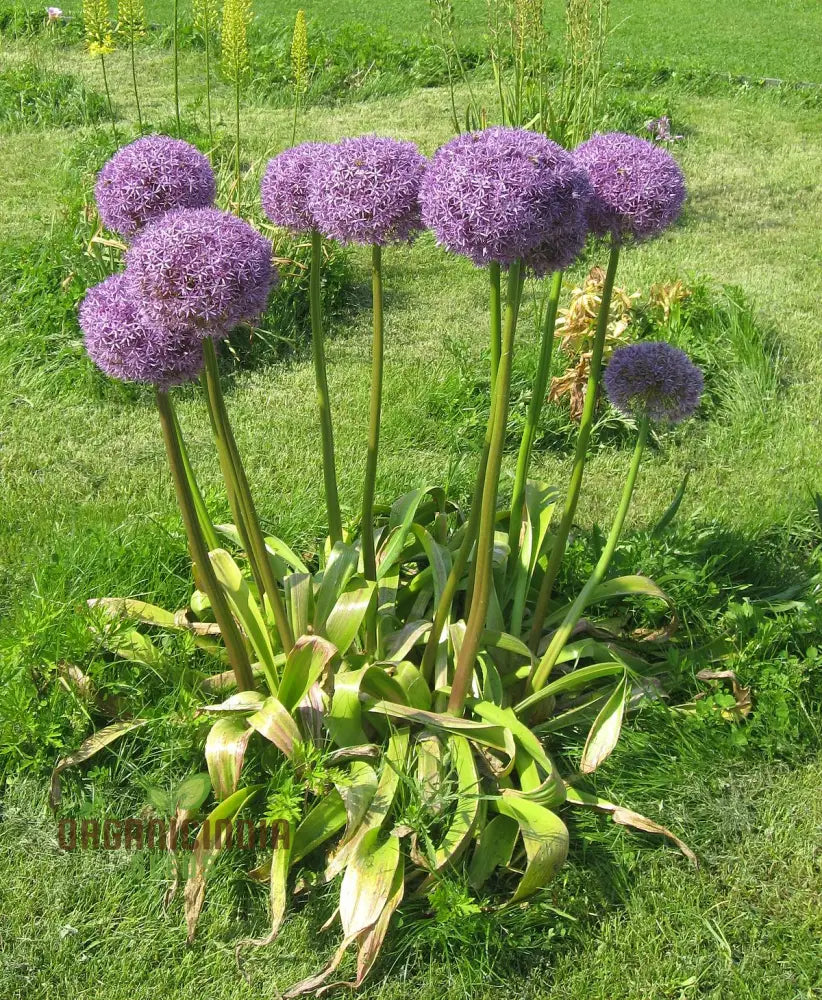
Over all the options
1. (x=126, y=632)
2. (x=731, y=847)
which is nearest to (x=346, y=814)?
(x=126, y=632)

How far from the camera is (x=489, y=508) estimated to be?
232 centimetres

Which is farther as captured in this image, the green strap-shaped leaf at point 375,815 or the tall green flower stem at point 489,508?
the green strap-shaped leaf at point 375,815

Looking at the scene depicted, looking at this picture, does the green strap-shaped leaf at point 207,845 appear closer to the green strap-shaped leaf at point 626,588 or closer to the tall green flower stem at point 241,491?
the tall green flower stem at point 241,491

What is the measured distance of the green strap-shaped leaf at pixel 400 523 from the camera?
3.12 m

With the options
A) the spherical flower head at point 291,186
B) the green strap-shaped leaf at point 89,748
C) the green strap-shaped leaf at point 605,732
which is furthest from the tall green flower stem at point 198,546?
the green strap-shaped leaf at point 605,732

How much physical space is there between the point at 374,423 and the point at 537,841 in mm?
1153

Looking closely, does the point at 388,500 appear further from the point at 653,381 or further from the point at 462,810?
the point at 462,810

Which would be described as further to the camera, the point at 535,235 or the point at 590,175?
the point at 590,175

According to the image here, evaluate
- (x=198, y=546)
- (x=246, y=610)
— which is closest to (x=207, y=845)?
(x=246, y=610)

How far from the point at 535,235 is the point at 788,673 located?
1752 mm

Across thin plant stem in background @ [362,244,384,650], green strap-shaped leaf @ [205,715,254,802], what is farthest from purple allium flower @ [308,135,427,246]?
green strap-shaped leaf @ [205,715,254,802]

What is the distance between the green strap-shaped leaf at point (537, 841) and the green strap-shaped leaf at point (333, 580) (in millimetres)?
752

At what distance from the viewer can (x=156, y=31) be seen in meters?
11.4

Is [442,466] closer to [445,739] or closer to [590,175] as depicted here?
[445,739]
